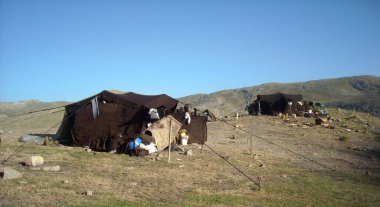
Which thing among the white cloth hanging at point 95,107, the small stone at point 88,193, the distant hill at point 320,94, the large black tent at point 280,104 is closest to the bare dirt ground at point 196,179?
the small stone at point 88,193

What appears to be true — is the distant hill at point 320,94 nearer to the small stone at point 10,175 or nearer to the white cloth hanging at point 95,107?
the white cloth hanging at point 95,107

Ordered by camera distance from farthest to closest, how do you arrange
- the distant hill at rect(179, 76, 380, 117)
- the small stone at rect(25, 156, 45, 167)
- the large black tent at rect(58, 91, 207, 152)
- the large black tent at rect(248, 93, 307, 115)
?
1. the distant hill at rect(179, 76, 380, 117)
2. the large black tent at rect(248, 93, 307, 115)
3. the large black tent at rect(58, 91, 207, 152)
4. the small stone at rect(25, 156, 45, 167)

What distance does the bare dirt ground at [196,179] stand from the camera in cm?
899

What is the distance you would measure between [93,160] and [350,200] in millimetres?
8575

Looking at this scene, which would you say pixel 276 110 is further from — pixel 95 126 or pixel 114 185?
pixel 114 185

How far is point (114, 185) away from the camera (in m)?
10.2

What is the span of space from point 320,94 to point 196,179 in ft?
414

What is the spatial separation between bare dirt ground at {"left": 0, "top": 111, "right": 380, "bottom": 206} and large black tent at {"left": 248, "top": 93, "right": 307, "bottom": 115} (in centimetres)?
1992

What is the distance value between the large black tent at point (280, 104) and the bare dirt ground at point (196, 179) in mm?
19923

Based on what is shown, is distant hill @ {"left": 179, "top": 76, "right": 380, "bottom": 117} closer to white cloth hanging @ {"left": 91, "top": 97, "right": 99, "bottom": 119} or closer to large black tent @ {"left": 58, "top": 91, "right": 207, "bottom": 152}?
large black tent @ {"left": 58, "top": 91, "right": 207, "bottom": 152}

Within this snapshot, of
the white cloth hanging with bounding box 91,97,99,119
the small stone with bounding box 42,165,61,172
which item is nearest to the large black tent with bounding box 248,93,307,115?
the white cloth hanging with bounding box 91,97,99,119

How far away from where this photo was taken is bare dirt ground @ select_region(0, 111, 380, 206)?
29.5ft

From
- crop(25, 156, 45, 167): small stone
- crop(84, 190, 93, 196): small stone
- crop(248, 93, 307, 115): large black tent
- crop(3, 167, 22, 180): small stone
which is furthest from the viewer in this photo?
crop(248, 93, 307, 115): large black tent

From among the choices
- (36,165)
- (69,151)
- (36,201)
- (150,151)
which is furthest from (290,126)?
(36,201)
